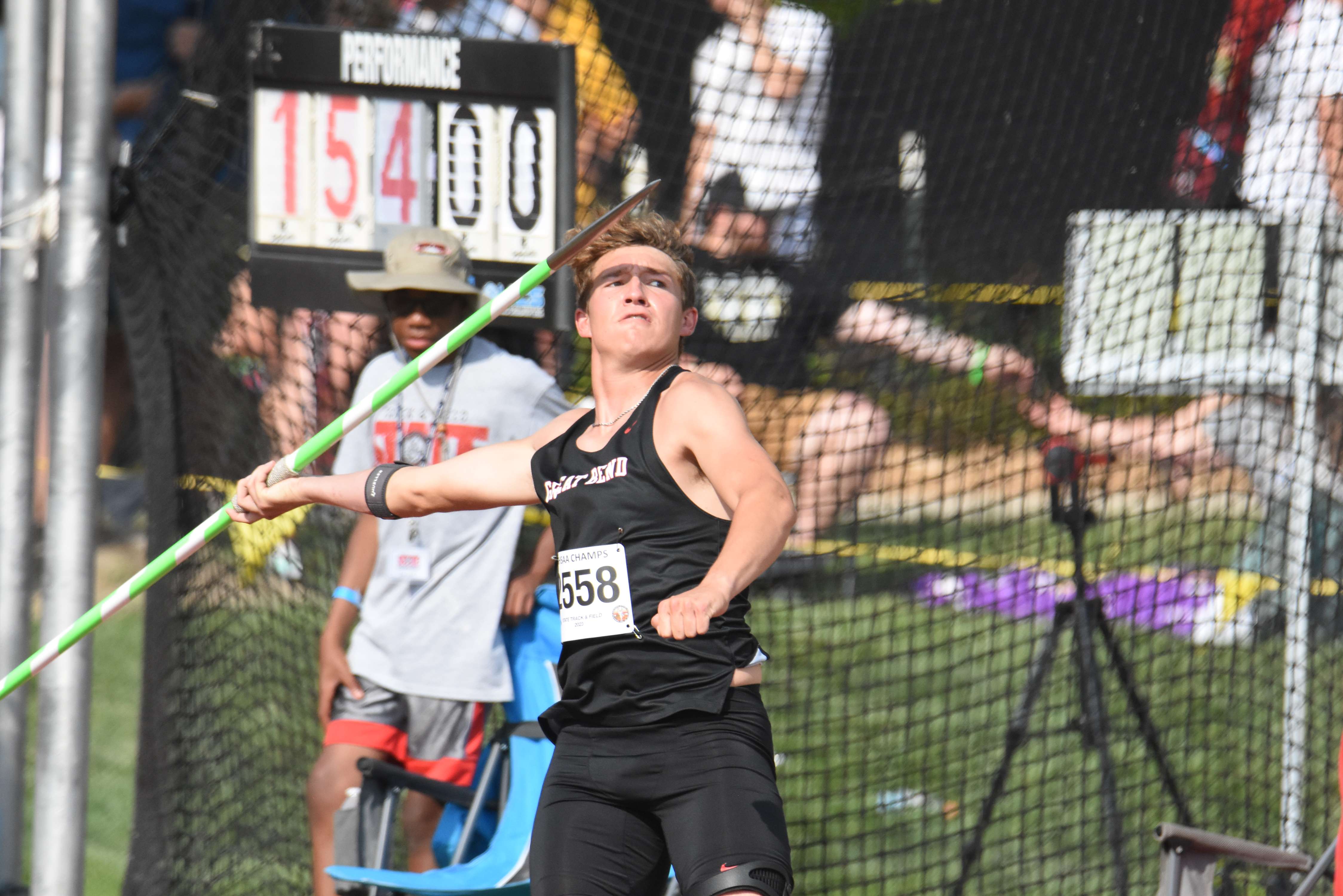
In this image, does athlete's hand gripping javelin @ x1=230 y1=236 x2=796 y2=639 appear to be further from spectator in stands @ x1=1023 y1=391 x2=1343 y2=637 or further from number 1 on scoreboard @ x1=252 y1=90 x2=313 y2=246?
spectator in stands @ x1=1023 y1=391 x2=1343 y2=637

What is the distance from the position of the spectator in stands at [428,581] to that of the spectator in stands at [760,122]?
44.2 inches

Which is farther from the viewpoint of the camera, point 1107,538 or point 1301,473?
point 1107,538

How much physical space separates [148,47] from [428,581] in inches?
144

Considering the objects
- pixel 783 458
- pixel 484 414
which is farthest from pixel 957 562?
pixel 484 414

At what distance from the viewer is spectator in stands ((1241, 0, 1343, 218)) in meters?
3.76

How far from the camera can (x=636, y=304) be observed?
232 cm

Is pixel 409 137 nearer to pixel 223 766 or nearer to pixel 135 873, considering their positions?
pixel 223 766

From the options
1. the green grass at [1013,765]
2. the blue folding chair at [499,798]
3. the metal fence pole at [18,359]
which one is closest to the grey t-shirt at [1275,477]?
the green grass at [1013,765]

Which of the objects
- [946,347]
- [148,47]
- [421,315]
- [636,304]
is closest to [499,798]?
[421,315]

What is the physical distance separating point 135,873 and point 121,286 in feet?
5.34

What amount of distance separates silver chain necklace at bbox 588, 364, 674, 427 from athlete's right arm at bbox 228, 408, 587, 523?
111mm

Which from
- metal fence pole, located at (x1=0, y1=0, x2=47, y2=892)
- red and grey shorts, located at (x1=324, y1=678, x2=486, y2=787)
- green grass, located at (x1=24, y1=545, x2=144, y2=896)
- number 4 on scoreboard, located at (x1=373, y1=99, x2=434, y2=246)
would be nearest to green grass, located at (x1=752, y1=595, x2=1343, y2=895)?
red and grey shorts, located at (x1=324, y1=678, x2=486, y2=787)

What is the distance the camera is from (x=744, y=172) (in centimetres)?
458

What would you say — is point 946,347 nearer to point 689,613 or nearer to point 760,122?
point 760,122
